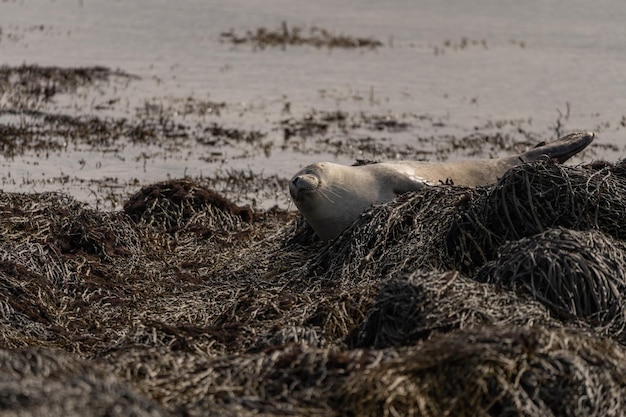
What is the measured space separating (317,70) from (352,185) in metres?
10.7

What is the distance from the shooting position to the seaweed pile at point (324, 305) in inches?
157

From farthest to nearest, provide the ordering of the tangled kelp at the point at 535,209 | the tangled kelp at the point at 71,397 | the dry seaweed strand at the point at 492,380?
the tangled kelp at the point at 535,209 < the dry seaweed strand at the point at 492,380 < the tangled kelp at the point at 71,397

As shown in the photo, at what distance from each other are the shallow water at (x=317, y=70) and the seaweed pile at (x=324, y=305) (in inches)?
94.0

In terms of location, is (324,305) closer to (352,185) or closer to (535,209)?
(535,209)

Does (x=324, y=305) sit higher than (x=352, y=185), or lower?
lower

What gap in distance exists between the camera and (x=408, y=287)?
4.94m

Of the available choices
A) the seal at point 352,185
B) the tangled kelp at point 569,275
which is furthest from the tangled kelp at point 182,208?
the tangled kelp at point 569,275

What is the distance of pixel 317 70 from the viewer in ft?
59.0

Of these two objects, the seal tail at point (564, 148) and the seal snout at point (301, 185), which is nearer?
the seal snout at point (301, 185)

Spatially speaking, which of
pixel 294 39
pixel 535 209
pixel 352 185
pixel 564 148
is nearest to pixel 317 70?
pixel 294 39

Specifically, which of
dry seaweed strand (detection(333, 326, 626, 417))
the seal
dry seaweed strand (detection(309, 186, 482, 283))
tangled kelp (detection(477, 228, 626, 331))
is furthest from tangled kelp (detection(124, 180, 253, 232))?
dry seaweed strand (detection(333, 326, 626, 417))

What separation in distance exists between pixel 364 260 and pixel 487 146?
687cm

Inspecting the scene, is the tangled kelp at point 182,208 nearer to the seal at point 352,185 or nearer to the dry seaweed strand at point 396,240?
→ the seal at point 352,185

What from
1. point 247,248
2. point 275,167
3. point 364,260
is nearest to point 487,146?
point 275,167
